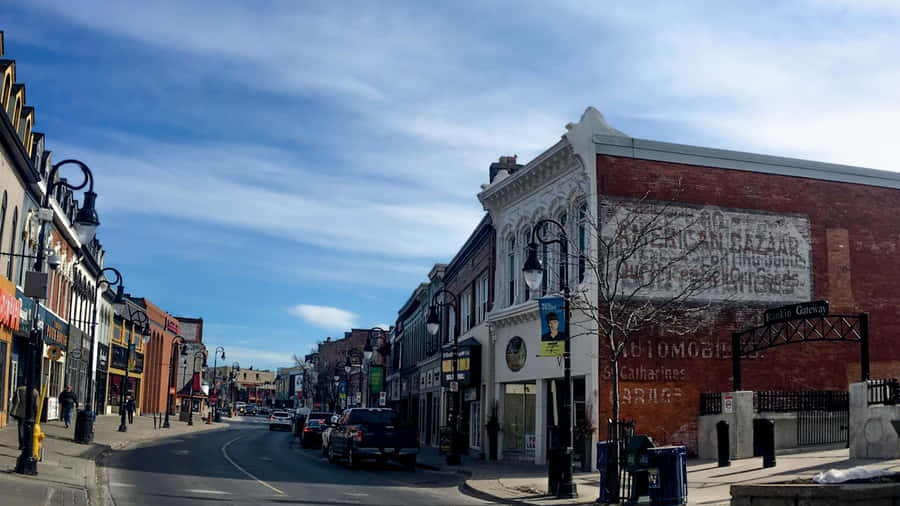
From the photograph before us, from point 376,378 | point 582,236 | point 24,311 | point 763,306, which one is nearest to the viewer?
point 763,306

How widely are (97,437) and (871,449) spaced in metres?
28.8

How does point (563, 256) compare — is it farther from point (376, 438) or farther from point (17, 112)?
point (17, 112)

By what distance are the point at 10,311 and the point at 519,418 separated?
17.7 metres

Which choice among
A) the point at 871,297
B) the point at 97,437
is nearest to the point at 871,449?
the point at 871,297

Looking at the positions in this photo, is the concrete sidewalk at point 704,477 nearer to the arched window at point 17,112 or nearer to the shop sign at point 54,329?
the arched window at point 17,112

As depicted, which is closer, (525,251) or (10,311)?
(10,311)

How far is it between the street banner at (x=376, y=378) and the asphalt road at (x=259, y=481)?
35.6 metres

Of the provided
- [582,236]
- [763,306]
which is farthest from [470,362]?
[763,306]

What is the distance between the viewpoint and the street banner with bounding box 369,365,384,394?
66.0 m

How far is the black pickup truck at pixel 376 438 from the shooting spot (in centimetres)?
2545

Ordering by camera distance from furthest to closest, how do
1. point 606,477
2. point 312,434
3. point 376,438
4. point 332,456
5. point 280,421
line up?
point 280,421, point 312,434, point 332,456, point 376,438, point 606,477

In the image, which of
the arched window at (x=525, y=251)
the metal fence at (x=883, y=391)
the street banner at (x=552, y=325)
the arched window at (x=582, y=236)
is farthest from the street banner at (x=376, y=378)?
the metal fence at (x=883, y=391)

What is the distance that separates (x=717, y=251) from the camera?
26.3 metres

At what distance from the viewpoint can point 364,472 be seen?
81.3ft
